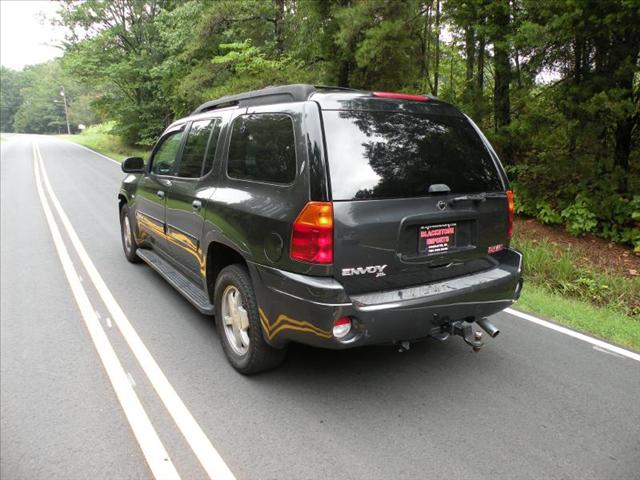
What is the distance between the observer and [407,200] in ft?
9.82

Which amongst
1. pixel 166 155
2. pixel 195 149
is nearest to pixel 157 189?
pixel 166 155

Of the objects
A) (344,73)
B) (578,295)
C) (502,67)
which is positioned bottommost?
(578,295)

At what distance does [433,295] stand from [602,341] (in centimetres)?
219

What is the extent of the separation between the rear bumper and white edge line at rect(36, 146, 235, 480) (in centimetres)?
72

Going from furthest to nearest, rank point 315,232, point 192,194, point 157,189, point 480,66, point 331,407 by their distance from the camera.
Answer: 1. point 480,66
2. point 157,189
3. point 192,194
4. point 331,407
5. point 315,232

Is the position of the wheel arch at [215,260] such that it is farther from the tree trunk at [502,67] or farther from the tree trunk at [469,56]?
the tree trunk at [469,56]

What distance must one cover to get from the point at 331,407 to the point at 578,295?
13.8ft

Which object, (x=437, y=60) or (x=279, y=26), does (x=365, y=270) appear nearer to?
(x=437, y=60)

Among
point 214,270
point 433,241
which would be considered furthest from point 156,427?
point 433,241

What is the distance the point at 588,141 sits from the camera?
25.3 feet

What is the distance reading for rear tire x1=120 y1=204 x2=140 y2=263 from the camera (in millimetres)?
6266

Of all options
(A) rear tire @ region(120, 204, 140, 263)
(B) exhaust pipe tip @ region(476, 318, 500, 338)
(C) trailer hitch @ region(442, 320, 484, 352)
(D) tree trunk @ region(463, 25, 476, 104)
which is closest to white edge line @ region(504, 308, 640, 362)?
(B) exhaust pipe tip @ region(476, 318, 500, 338)

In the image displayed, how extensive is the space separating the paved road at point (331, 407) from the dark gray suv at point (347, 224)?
36 cm

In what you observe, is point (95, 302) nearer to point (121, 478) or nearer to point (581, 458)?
point (121, 478)
